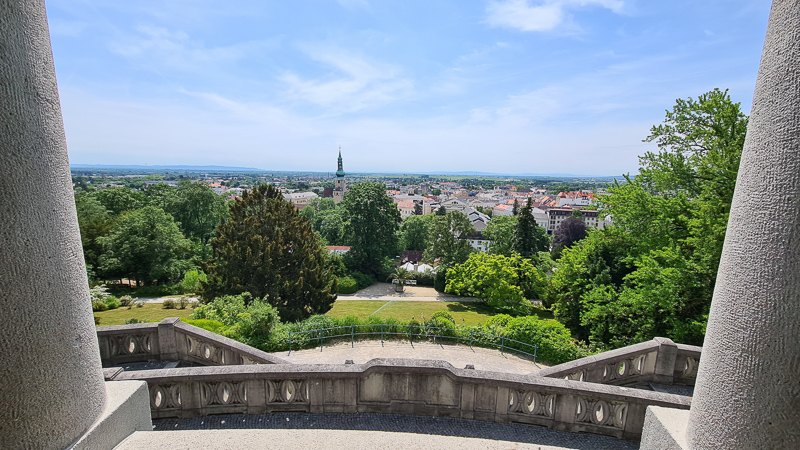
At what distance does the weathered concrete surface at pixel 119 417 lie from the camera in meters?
4.16

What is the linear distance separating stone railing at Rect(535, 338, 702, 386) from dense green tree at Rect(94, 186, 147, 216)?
5256cm

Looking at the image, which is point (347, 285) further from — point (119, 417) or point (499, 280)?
point (119, 417)

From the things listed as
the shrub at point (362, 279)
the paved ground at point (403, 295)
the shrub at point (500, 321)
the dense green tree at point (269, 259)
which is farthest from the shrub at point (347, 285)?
the shrub at point (500, 321)

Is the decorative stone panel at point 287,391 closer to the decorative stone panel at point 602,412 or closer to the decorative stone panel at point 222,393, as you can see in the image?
the decorative stone panel at point 222,393

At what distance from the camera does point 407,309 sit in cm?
3247

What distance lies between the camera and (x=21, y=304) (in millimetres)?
3436

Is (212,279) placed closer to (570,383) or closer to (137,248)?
(137,248)

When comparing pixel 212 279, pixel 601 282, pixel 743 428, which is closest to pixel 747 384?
pixel 743 428

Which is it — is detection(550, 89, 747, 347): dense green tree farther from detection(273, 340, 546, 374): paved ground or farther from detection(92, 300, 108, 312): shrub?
detection(92, 300, 108, 312): shrub

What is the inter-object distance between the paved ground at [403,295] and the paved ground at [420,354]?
74.1 feet

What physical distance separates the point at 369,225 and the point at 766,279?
42477 mm

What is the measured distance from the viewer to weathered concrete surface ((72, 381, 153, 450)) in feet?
13.7

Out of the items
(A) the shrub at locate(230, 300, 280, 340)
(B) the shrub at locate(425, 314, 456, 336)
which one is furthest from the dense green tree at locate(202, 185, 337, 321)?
(B) the shrub at locate(425, 314, 456, 336)

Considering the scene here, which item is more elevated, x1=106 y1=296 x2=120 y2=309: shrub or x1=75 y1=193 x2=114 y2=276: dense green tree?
x1=75 y1=193 x2=114 y2=276: dense green tree
